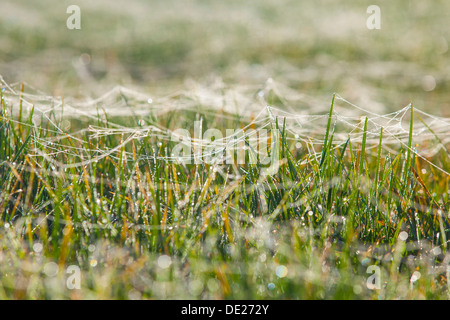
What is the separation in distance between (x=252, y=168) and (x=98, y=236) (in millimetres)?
793

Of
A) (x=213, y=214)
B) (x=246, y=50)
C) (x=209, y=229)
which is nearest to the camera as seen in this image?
(x=209, y=229)

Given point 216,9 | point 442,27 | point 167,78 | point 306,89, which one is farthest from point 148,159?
point 216,9

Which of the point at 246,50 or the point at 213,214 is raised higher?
the point at 246,50

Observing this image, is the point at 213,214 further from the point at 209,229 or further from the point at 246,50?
the point at 246,50

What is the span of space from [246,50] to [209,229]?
617cm

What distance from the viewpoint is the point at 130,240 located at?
6.00 feet

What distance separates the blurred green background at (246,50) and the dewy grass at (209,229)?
246 cm

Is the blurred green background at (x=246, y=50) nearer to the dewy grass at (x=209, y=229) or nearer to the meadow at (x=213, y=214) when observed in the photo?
the meadow at (x=213, y=214)

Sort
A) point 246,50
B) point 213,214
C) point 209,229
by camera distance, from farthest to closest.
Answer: point 246,50, point 213,214, point 209,229

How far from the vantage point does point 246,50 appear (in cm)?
754

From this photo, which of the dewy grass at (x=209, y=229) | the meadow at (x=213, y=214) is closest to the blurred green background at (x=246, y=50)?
the meadow at (x=213, y=214)

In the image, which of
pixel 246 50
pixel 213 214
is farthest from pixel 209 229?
pixel 246 50

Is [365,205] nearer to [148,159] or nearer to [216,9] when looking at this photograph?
[148,159]

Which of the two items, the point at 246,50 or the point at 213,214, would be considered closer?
the point at 213,214
